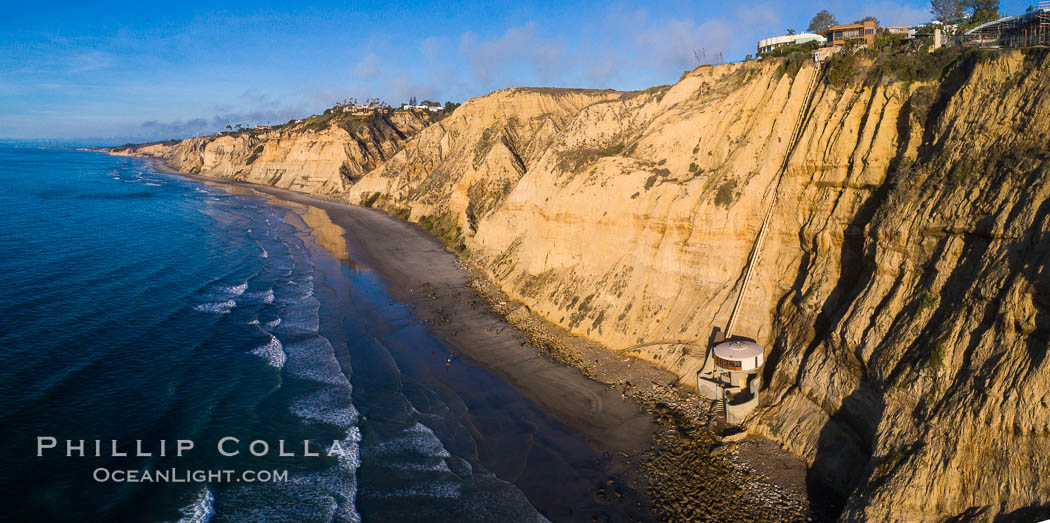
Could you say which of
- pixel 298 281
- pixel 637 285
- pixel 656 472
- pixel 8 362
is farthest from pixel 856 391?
pixel 298 281

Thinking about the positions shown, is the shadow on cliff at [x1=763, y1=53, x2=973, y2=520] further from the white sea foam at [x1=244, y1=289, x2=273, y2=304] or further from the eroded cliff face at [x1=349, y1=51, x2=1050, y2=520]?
the white sea foam at [x1=244, y1=289, x2=273, y2=304]

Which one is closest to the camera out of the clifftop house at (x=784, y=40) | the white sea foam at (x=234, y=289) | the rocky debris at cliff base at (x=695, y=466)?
the rocky debris at cliff base at (x=695, y=466)

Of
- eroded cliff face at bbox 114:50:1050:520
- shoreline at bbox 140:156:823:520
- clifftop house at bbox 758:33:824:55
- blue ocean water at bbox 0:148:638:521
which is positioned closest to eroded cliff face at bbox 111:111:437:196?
blue ocean water at bbox 0:148:638:521

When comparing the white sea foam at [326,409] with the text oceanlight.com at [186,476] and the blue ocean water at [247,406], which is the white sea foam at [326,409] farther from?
the text oceanlight.com at [186,476]

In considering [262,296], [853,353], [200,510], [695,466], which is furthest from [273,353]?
[853,353]

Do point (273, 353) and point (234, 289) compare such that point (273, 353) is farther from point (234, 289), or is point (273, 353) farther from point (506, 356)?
point (234, 289)

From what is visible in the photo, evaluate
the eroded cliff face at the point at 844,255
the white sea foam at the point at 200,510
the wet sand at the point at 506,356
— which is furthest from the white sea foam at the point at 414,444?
the eroded cliff face at the point at 844,255

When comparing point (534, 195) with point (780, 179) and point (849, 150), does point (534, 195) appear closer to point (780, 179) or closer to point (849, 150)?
point (780, 179)
